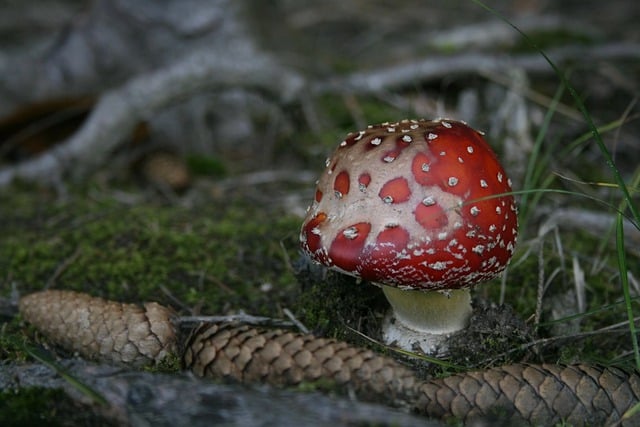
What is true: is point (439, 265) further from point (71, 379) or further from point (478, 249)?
point (71, 379)

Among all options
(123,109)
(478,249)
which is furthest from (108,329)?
(123,109)

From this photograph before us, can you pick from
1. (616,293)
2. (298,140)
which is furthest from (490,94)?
(616,293)

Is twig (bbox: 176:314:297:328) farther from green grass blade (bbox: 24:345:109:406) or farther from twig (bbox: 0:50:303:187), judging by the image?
twig (bbox: 0:50:303:187)

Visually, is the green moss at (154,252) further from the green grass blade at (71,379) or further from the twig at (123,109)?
the green grass blade at (71,379)

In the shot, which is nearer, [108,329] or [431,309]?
[108,329]

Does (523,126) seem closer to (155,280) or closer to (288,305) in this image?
(288,305)
